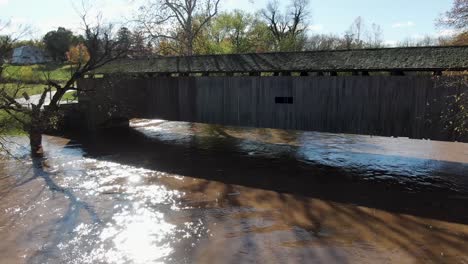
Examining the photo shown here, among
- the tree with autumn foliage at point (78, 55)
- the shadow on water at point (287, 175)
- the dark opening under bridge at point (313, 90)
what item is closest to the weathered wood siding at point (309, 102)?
the dark opening under bridge at point (313, 90)

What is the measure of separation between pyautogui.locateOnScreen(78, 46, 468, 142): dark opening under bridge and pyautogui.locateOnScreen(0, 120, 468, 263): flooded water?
159 centimetres

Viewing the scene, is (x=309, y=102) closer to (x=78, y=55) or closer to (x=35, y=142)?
(x=35, y=142)

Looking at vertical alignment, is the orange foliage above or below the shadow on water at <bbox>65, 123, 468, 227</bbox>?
above

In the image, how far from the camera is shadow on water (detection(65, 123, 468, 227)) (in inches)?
414

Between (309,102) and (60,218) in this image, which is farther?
(309,102)

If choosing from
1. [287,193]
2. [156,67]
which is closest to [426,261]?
[287,193]

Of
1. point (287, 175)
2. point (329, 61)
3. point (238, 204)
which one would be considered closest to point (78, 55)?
point (329, 61)

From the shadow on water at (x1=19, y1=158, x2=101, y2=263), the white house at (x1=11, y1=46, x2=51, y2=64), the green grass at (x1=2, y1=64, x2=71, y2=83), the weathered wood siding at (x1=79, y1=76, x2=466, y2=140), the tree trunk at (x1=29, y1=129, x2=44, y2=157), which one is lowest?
the shadow on water at (x1=19, y1=158, x2=101, y2=263)

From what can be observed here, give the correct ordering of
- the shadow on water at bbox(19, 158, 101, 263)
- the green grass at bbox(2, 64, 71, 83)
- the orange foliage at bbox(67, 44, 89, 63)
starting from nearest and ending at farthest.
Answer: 1. the shadow on water at bbox(19, 158, 101, 263)
2. the green grass at bbox(2, 64, 71, 83)
3. the orange foliage at bbox(67, 44, 89, 63)

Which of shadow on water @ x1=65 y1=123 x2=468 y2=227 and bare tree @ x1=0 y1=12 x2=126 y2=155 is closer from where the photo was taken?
shadow on water @ x1=65 y1=123 x2=468 y2=227

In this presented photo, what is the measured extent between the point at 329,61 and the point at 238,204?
628 cm

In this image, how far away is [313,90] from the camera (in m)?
14.2

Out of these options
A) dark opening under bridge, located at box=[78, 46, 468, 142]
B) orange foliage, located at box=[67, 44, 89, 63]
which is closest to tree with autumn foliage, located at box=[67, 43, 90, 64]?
orange foliage, located at box=[67, 44, 89, 63]

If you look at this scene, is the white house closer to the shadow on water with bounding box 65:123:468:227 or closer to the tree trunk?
the tree trunk
